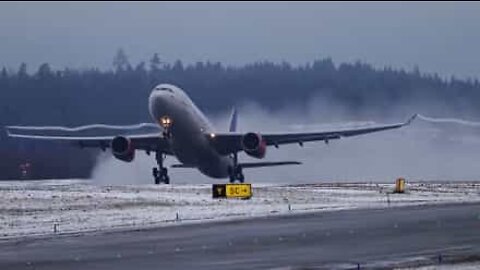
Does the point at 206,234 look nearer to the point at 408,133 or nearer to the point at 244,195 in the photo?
the point at 244,195

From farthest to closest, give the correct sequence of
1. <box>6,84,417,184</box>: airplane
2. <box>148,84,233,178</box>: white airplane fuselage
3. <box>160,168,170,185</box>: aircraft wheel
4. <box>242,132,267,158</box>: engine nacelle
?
<box>160,168,170,185</box>: aircraft wheel → <box>242,132,267,158</box>: engine nacelle → <box>6,84,417,184</box>: airplane → <box>148,84,233,178</box>: white airplane fuselage

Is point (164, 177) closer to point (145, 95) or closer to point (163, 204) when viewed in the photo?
point (163, 204)

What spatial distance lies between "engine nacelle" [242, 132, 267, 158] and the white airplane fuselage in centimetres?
197

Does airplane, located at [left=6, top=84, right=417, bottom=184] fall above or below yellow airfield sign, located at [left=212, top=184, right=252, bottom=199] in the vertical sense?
above

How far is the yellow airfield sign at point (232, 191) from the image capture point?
48.7 meters

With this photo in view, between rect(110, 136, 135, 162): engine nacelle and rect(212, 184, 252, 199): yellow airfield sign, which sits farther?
rect(110, 136, 135, 162): engine nacelle

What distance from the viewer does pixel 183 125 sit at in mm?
65312

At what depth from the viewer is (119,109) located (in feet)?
488

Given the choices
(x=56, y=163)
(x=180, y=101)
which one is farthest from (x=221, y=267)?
(x=56, y=163)

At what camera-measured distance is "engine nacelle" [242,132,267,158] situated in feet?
222

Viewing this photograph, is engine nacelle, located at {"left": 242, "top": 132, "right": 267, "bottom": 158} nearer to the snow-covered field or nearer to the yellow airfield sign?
the snow-covered field

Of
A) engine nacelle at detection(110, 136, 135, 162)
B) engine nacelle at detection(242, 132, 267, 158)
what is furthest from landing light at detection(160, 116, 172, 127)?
engine nacelle at detection(242, 132, 267, 158)

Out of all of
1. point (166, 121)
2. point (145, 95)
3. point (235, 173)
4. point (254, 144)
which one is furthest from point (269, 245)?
point (145, 95)

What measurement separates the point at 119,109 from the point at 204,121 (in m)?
81.7
